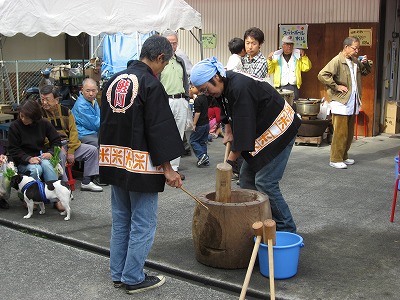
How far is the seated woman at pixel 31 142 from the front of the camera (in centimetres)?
704

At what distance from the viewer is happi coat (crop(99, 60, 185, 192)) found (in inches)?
171

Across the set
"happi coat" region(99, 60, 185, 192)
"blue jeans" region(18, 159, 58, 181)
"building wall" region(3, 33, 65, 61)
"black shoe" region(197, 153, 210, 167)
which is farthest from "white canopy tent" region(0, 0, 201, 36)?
"building wall" region(3, 33, 65, 61)

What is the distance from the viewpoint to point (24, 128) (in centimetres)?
718

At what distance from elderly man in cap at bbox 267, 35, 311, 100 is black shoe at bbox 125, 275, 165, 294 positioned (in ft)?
23.1

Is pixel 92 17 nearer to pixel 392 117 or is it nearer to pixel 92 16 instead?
pixel 92 16

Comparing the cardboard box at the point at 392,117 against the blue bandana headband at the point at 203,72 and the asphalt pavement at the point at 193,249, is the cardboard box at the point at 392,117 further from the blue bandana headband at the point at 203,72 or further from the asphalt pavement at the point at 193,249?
the blue bandana headband at the point at 203,72

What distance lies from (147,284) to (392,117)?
27.1ft

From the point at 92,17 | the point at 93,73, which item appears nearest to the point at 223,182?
the point at 92,17

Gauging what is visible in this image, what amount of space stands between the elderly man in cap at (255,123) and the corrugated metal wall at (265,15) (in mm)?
6601

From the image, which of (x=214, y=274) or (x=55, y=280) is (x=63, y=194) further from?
(x=214, y=274)

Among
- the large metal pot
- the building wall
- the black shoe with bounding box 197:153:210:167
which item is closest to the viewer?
the black shoe with bounding box 197:153:210:167

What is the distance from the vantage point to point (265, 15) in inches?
480

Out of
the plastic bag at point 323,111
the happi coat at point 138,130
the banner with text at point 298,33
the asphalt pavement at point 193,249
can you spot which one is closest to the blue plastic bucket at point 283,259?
the asphalt pavement at point 193,249

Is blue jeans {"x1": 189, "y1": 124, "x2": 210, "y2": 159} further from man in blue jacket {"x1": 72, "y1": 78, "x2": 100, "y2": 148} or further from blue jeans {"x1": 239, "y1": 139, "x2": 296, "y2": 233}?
blue jeans {"x1": 239, "y1": 139, "x2": 296, "y2": 233}
